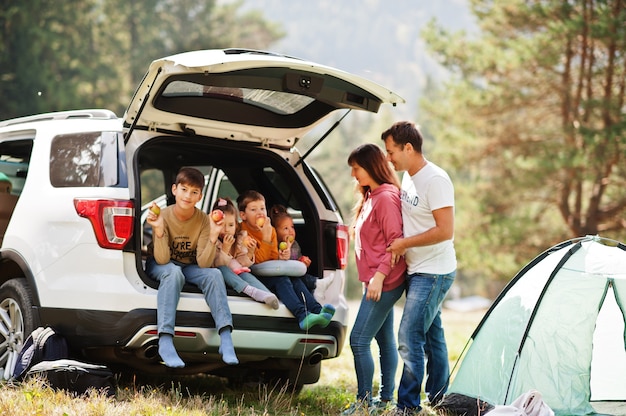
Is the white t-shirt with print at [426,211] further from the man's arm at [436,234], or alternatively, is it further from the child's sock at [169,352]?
the child's sock at [169,352]

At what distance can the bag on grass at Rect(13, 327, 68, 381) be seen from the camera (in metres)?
4.68

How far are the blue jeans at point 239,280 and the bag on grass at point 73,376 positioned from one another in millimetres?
889

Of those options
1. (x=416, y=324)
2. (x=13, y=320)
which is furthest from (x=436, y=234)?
(x=13, y=320)

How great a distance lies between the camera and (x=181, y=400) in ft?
15.9

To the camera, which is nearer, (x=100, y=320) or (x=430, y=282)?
(x=100, y=320)

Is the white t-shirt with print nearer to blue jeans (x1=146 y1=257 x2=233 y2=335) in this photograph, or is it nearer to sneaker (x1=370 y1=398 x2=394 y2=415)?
sneaker (x1=370 y1=398 x2=394 y2=415)

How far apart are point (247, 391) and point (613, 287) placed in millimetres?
2581

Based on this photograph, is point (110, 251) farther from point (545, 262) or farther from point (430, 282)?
point (545, 262)

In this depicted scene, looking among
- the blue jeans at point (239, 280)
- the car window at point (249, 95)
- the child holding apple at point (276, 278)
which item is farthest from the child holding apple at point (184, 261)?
the car window at point (249, 95)

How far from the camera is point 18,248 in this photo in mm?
5047

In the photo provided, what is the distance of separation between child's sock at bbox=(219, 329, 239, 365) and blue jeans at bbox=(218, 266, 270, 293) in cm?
34

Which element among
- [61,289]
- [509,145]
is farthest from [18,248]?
[509,145]

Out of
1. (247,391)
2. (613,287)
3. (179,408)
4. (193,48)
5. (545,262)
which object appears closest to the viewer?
(179,408)

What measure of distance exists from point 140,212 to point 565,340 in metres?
2.66
